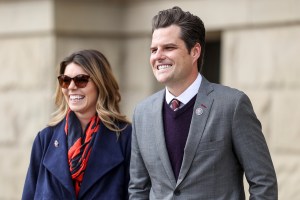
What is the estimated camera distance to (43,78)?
6699mm

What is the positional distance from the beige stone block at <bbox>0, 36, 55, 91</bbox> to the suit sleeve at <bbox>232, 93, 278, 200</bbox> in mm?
3261

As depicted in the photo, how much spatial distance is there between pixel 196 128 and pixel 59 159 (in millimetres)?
952

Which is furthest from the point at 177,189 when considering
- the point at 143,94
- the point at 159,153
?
the point at 143,94

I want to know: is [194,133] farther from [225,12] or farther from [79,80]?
[225,12]

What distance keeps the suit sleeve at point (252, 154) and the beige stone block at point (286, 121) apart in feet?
6.85

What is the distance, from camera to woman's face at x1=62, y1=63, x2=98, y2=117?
4336 millimetres

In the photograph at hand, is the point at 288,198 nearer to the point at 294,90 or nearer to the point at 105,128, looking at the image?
the point at 294,90

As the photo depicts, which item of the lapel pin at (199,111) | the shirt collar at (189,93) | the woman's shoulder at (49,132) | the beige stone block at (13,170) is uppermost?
the shirt collar at (189,93)

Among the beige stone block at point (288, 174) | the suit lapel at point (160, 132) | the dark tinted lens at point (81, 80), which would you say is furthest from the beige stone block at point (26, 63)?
the suit lapel at point (160, 132)

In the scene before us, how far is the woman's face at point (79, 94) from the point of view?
14.2 ft

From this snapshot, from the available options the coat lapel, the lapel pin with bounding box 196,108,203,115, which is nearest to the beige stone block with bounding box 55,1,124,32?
the coat lapel

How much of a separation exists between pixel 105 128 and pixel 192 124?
82cm

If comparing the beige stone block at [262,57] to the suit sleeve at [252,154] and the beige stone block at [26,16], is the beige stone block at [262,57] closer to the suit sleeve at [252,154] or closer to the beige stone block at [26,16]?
the beige stone block at [26,16]

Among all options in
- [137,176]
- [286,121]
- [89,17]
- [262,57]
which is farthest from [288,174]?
[89,17]
